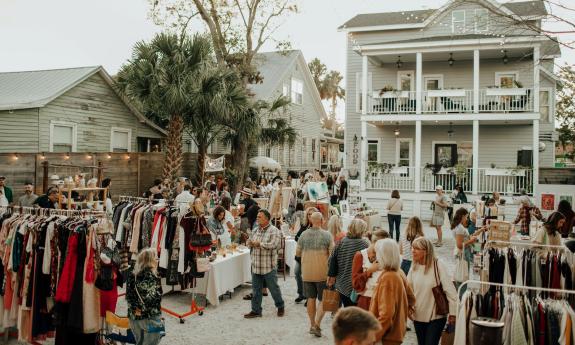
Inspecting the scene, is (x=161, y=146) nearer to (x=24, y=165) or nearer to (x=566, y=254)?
(x=24, y=165)

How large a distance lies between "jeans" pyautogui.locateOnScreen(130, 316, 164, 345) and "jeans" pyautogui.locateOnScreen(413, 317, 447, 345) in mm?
2843

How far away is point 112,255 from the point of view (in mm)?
5676

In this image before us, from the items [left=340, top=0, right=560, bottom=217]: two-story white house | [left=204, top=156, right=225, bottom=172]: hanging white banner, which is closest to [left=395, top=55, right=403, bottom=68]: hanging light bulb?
[left=340, top=0, right=560, bottom=217]: two-story white house

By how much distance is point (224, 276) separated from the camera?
27.7ft

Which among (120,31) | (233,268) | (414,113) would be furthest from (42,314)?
(120,31)

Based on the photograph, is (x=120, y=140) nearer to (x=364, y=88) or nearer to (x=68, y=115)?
(x=68, y=115)

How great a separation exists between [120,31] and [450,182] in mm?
21077

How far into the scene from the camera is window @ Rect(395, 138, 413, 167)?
22694 mm

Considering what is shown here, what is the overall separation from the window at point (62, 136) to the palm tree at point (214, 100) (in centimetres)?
426

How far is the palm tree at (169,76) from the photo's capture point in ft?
55.0

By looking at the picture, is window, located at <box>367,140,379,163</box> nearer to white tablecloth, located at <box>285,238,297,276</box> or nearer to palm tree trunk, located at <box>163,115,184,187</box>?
palm tree trunk, located at <box>163,115,184,187</box>

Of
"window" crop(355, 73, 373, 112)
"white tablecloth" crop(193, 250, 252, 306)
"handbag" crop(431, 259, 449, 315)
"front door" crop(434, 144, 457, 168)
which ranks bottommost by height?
"white tablecloth" crop(193, 250, 252, 306)

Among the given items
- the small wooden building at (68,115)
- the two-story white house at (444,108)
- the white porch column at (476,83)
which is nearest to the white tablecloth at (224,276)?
the small wooden building at (68,115)

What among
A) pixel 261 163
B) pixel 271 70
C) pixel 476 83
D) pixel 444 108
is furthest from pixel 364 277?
pixel 271 70
